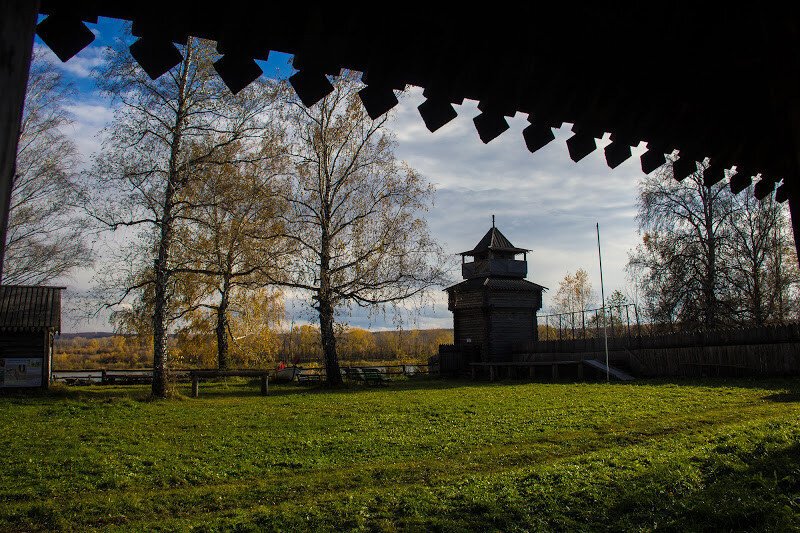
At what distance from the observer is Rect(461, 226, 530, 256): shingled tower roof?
42.4 meters

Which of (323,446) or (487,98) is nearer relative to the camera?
(487,98)

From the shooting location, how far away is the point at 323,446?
1152 centimetres

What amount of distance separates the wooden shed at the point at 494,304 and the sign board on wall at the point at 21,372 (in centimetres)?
2493

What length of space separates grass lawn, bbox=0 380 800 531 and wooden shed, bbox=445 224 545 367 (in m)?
22.5

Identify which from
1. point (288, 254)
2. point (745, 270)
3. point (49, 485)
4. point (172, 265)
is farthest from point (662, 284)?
point (49, 485)

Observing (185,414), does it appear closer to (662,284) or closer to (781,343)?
(781,343)

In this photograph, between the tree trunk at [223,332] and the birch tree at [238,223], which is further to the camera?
the tree trunk at [223,332]

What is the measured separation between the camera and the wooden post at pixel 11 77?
1.69 m

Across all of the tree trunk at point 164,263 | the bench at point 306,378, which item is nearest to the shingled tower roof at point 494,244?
the bench at point 306,378

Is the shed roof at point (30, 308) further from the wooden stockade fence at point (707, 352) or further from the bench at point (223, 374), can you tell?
the wooden stockade fence at point (707, 352)

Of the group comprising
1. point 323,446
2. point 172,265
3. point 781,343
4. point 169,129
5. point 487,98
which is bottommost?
point 323,446

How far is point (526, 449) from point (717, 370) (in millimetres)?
19695

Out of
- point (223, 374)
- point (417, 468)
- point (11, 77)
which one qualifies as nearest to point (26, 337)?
point (223, 374)

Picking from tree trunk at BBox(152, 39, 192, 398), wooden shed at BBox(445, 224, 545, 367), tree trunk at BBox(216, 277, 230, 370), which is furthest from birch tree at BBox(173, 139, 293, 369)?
wooden shed at BBox(445, 224, 545, 367)
